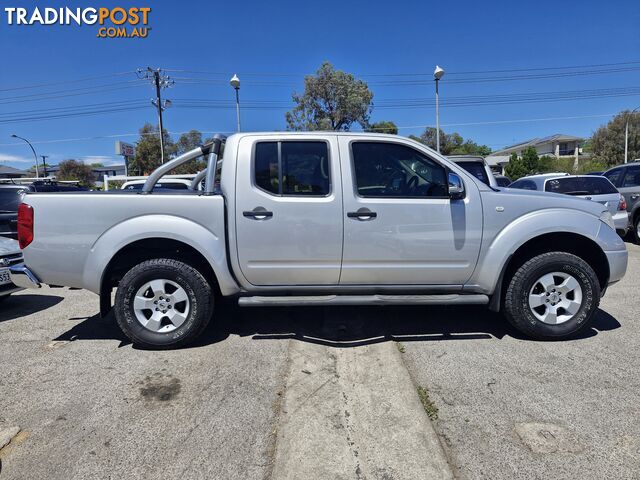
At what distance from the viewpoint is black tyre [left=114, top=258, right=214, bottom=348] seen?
148 inches

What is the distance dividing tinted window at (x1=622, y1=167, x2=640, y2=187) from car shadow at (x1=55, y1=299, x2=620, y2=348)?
708cm

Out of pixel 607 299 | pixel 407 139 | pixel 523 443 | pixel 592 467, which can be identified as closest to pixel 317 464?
pixel 523 443

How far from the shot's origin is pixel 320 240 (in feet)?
12.3

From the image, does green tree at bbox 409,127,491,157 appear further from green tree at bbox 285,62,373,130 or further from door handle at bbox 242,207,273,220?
door handle at bbox 242,207,273,220

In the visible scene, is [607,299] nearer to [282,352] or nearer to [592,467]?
[592,467]

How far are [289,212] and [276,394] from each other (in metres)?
1.55

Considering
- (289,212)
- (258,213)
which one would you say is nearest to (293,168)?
(289,212)

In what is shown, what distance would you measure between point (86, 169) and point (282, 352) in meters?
66.0

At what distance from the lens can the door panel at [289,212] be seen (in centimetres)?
375

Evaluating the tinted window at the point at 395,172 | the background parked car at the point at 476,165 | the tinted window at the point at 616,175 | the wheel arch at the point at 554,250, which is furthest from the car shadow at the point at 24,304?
the tinted window at the point at 616,175

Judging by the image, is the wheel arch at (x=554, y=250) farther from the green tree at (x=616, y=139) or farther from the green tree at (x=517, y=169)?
the green tree at (x=616, y=139)

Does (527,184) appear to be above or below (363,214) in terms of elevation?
above

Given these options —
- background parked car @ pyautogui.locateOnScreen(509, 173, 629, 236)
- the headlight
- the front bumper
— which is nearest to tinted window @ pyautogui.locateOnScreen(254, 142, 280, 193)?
the front bumper

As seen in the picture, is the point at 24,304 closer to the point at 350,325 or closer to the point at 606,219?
the point at 350,325
